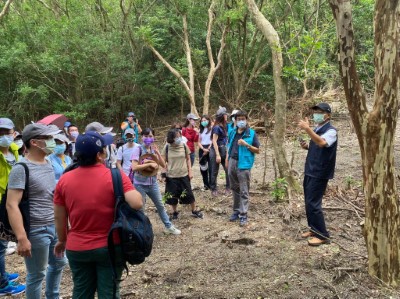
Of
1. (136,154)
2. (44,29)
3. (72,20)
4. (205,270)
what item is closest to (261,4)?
(72,20)

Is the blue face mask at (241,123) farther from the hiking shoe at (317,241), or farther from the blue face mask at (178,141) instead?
the hiking shoe at (317,241)

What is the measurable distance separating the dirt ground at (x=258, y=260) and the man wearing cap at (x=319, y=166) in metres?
0.29

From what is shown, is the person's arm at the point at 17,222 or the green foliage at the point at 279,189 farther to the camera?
the green foliage at the point at 279,189

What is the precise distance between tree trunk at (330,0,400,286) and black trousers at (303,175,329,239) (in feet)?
3.67

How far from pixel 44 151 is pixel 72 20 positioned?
46.8 ft

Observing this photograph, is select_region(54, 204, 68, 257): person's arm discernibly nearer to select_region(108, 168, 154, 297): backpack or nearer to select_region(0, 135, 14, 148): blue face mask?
select_region(108, 168, 154, 297): backpack

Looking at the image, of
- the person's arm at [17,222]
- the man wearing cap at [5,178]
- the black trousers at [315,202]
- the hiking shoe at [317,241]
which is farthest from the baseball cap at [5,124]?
the hiking shoe at [317,241]

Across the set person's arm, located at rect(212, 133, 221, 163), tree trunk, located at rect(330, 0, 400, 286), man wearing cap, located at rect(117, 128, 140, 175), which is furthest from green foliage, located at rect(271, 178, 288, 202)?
tree trunk, located at rect(330, 0, 400, 286)

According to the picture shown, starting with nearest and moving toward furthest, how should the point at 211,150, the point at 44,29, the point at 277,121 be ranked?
the point at 277,121
the point at 211,150
the point at 44,29

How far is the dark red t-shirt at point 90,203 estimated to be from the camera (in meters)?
2.56

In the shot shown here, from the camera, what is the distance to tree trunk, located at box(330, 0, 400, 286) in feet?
10.9

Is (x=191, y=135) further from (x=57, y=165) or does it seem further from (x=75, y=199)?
(x=75, y=199)

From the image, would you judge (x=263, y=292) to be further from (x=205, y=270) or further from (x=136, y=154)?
(x=136, y=154)

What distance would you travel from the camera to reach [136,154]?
17.8ft
